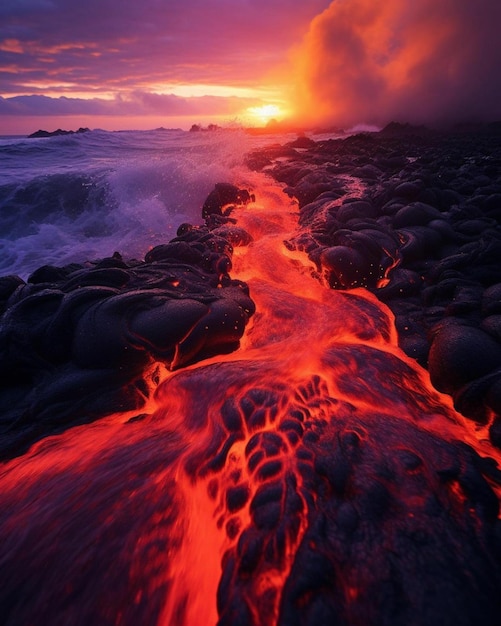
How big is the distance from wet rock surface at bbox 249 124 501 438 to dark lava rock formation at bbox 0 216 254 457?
91.9 inches

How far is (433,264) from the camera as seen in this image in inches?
199

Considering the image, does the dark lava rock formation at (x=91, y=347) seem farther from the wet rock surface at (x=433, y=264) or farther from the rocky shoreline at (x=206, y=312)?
the wet rock surface at (x=433, y=264)

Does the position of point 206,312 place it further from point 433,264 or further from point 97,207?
point 97,207

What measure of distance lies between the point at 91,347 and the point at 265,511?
2.55 metres

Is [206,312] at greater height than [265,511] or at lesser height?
lesser

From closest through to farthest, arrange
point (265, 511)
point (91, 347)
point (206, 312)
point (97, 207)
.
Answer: point (265, 511) < point (91, 347) < point (206, 312) < point (97, 207)

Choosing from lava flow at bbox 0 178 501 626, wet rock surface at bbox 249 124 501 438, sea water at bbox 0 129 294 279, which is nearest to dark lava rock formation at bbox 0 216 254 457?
lava flow at bbox 0 178 501 626

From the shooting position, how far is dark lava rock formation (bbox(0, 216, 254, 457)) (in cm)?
334

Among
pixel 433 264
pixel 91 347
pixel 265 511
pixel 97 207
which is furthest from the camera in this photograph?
pixel 97 207

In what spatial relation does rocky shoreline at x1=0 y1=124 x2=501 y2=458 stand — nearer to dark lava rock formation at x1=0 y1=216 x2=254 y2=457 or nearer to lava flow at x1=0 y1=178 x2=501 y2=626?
dark lava rock formation at x1=0 y1=216 x2=254 y2=457

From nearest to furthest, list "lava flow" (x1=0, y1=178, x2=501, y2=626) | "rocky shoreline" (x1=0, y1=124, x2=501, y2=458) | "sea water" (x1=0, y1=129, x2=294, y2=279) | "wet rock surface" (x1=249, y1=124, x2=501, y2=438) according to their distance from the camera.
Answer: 1. "lava flow" (x1=0, y1=178, x2=501, y2=626)
2. "wet rock surface" (x1=249, y1=124, x2=501, y2=438)
3. "rocky shoreline" (x1=0, y1=124, x2=501, y2=458)
4. "sea water" (x1=0, y1=129, x2=294, y2=279)

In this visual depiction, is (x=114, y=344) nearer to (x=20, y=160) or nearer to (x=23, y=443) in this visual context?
(x=23, y=443)

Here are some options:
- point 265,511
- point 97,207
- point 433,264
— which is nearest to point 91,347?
point 265,511

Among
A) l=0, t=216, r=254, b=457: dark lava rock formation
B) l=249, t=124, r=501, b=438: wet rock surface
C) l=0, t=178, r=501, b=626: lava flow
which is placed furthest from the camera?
l=0, t=216, r=254, b=457: dark lava rock formation
